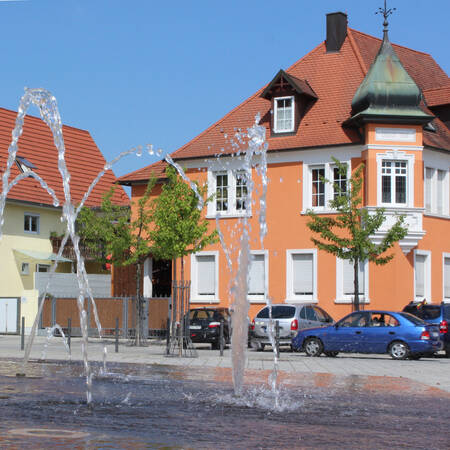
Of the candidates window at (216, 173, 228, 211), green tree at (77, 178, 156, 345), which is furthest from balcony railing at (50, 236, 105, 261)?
green tree at (77, 178, 156, 345)

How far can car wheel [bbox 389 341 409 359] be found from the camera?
26.3m

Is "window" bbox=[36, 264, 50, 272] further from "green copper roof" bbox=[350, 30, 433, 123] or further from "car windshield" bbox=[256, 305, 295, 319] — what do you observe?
"green copper roof" bbox=[350, 30, 433, 123]

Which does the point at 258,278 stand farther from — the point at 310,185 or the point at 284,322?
the point at 284,322

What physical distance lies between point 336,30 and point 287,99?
4.93 meters

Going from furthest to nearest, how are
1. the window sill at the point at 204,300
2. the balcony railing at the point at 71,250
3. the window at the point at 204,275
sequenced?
the balcony railing at the point at 71,250
the window at the point at 204,275
the window sill at the point at 204,300

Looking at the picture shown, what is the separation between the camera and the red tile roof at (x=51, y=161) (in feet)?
153

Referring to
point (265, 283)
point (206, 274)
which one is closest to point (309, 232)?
point (265, 283)

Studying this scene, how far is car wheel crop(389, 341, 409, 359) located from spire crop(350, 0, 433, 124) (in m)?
12.0

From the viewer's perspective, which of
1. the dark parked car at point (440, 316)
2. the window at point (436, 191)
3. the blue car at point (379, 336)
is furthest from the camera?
the window at point (436, 191)

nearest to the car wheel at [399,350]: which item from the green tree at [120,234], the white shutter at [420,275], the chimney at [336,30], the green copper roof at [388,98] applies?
the green tree at [120,234]

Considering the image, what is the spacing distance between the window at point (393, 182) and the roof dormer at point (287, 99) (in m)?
4.63

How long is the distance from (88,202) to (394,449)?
136ft

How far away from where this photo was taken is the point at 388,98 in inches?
1431

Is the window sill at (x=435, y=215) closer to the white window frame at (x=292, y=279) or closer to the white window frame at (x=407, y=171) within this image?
the white window frame at (x=407, y=171)
